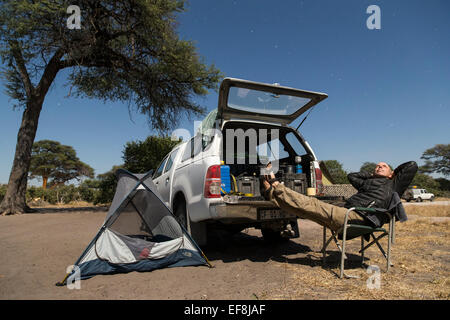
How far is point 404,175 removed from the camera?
362 cm

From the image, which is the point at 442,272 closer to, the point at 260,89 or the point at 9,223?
the point at 260,89

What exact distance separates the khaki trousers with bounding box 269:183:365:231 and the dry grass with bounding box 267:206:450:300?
0.62 meters

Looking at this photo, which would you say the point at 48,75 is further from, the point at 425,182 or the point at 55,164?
the point at 425,182

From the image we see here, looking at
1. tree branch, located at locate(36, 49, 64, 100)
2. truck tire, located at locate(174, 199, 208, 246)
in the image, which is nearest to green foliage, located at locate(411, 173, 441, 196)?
tree branch, located at locate(36, 49, 64, 100)

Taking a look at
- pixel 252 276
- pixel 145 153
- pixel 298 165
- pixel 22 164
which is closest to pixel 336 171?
pixel 145 153

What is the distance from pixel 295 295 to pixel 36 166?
4094 cm

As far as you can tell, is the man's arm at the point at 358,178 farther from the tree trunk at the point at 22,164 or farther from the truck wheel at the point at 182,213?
the tree trunk at the point at 22,164

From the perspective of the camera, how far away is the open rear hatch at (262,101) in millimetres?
4195

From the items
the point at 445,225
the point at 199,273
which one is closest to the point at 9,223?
the point at 199,273

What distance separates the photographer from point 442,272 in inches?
140

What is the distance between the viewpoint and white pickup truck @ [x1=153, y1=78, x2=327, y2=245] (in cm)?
397

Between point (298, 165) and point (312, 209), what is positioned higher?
point (298, 165)

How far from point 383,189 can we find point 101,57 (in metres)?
13.1

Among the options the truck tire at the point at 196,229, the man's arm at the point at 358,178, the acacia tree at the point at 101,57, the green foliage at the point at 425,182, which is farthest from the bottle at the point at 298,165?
the green foliage at the point at 425,182
